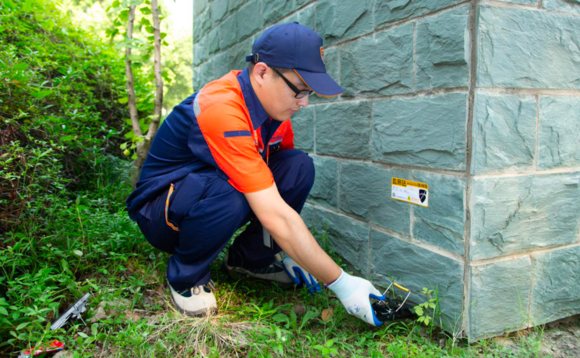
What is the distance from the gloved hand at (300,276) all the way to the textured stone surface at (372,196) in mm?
391

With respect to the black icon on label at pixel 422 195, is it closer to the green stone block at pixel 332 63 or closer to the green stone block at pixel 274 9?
the green stone block at pixel 332 63

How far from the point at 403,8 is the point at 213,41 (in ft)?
9.44

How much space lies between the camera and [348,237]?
2.12m

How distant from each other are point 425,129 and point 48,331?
64.5 inches

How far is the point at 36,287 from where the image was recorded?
1649 mm

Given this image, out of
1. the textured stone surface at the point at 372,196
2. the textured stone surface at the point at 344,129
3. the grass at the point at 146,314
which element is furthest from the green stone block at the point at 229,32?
the grass at the point at 146,314

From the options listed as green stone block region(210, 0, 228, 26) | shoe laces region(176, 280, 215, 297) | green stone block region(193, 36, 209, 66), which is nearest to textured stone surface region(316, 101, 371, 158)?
shoe laces region(176, 280, 215, 297)

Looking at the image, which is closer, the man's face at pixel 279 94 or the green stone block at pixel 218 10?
the man's face at pixel 279 94

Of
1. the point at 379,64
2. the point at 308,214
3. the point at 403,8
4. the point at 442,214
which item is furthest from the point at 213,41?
the point at 442,214

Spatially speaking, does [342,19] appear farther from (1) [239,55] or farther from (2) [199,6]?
(2) [199,6]

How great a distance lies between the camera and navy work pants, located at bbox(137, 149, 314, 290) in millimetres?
1639

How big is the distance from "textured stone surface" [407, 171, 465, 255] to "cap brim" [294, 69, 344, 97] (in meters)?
0.50

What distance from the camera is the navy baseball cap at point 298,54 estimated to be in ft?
4.99

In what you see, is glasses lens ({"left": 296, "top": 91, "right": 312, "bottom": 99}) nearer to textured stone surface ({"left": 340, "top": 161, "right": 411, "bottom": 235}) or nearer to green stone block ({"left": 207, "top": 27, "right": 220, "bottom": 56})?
textured stone surface ({"left": 340, "top": 161, "right": 411, "bottom": 235})
